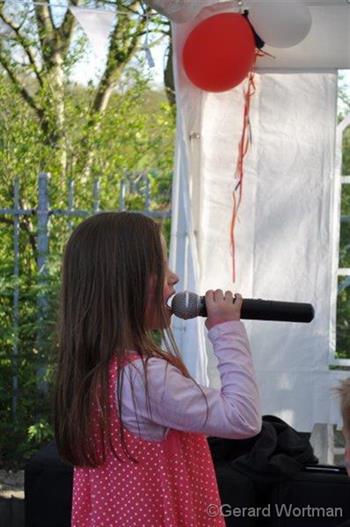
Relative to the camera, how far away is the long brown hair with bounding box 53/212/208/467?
69.0 inches

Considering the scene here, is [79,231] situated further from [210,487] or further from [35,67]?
[35,67]

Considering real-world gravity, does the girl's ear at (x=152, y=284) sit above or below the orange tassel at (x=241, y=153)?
below

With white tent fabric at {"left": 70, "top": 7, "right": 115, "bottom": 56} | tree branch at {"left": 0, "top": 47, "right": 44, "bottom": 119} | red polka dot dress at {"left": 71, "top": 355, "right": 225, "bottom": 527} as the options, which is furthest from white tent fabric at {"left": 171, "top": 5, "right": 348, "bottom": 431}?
tree branch at {"left": 0, "top": 47, "right": 44, "bottom": 119}

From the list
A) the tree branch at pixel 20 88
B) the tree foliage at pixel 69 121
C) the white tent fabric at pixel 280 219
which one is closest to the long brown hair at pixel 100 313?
the white tent fabric at pixel 280 219

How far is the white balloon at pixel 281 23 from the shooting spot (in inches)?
153

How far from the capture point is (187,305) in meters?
1.74

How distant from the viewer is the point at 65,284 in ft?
5.91

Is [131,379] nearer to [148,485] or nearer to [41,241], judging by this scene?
[148,485]

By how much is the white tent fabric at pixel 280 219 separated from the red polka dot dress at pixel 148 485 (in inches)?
99.4

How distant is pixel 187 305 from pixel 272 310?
158mm

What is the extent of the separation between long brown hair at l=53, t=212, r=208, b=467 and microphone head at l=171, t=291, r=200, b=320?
0.14 feet

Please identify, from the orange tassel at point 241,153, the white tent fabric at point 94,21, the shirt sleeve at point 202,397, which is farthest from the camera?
the orange tassel at point 241,153

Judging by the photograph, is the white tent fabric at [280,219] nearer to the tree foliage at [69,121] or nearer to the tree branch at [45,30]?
the tree foliage at [69,121]

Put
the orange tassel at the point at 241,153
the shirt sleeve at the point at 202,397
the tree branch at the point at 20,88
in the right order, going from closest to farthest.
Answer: the shirt sleeve at the point at 202,397, the orange tassel at the point at 241,153, the tree branch at the point at 20,88
